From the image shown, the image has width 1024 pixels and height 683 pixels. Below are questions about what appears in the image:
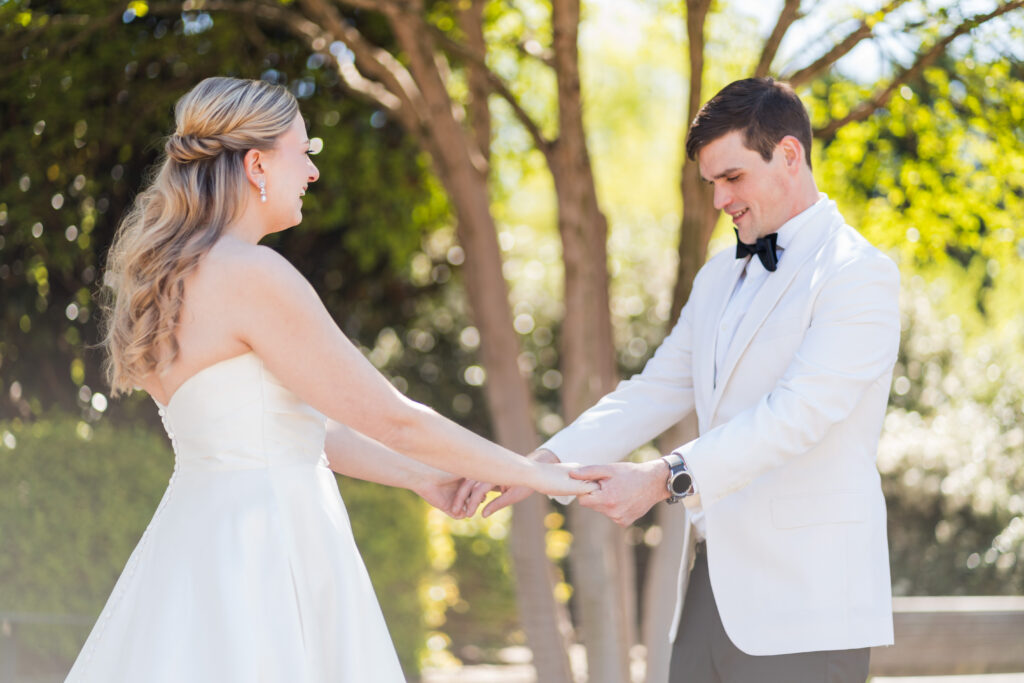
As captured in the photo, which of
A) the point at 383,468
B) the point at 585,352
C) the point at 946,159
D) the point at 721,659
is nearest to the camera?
the point at 721,659

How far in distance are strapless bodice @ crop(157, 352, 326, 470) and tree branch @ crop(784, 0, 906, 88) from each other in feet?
10.0

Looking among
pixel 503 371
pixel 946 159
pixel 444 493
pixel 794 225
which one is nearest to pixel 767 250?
pixel 794 225

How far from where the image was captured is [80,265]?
7277 mm

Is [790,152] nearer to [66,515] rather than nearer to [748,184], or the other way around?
[748,184]

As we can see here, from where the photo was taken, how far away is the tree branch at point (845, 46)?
4391mm

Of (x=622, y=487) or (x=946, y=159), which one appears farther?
(x=946, y=159)

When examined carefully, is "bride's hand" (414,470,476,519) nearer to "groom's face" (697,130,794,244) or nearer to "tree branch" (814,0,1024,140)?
"groom's face" (697,130,794,244)

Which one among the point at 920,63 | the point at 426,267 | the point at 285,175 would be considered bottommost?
the point at 285,175

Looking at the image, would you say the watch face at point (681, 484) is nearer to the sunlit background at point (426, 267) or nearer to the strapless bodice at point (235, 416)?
the strapless bodice at point (235, 416)

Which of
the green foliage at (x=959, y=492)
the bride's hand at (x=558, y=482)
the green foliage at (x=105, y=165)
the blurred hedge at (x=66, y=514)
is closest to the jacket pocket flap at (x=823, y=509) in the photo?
the bride's hand at (x=558, y=482)

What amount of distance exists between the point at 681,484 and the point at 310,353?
1.10 metres

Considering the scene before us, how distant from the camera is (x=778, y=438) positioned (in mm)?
2730

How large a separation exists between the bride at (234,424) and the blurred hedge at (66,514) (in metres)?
4.91

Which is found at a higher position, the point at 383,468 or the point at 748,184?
the point at 748,184
